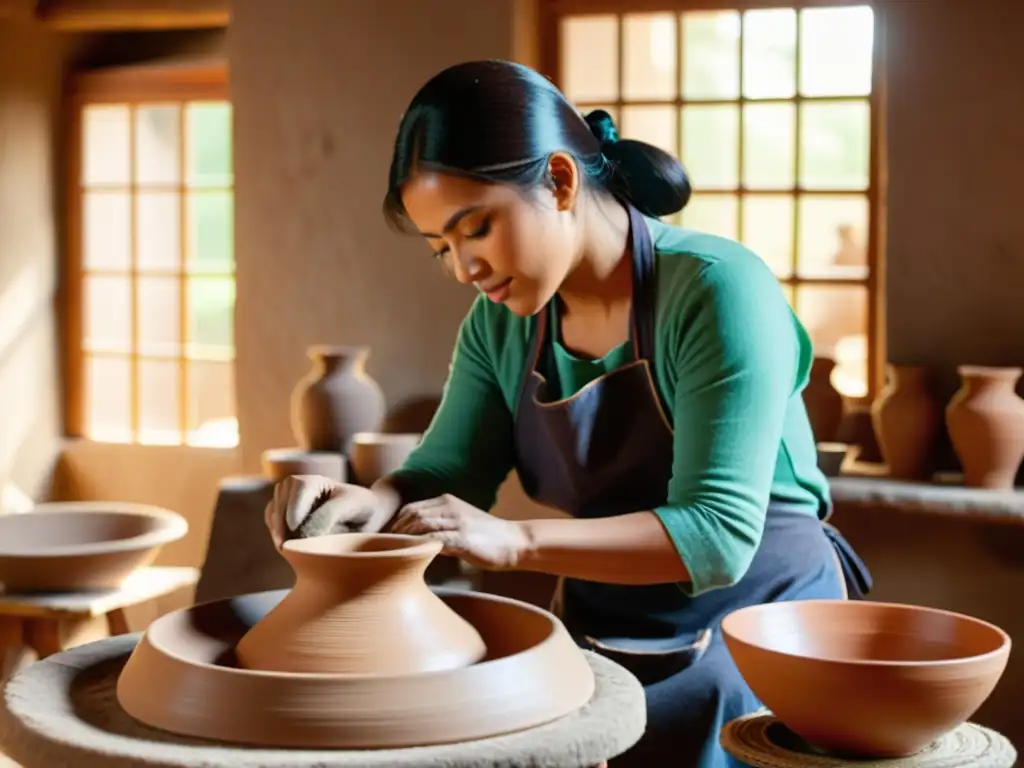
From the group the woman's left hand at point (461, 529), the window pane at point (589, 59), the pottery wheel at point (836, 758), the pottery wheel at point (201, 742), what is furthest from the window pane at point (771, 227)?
the pottery wheel at point (201, 742)

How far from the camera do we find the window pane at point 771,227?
205 inches

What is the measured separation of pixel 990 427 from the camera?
175 inches

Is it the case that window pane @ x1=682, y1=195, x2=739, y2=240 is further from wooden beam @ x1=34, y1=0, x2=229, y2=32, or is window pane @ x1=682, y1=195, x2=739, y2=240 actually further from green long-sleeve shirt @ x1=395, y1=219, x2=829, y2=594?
green long-sleeve shirt @ x1=395, y1=219, x2=829, y2=594

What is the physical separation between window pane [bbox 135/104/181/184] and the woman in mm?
4252

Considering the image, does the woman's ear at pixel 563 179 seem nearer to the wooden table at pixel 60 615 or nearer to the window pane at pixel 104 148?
the wooden table at pixel 60 615

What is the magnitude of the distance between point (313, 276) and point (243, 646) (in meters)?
3.59

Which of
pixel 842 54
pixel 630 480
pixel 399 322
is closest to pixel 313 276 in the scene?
pixel 399 322

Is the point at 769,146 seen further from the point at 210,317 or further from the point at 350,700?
the point at 350,700

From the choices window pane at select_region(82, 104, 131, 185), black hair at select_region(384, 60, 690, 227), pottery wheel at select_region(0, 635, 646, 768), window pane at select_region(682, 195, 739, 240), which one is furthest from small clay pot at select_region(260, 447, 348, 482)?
pottery wheel at select_region(0, 635, 646, 768)

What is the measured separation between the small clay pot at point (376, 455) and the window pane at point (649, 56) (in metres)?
1.49

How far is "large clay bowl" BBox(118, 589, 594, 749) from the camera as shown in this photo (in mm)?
1814

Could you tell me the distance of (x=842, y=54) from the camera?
507cm

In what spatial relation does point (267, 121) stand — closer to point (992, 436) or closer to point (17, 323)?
point (17, 323)

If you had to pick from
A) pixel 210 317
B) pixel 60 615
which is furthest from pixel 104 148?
pixel 60 615
